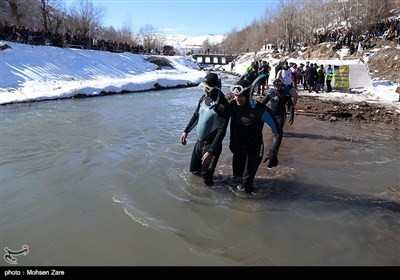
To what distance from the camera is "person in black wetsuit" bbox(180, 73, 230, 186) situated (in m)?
4.58

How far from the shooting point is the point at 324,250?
140 inches

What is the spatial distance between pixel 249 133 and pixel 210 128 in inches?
22.6

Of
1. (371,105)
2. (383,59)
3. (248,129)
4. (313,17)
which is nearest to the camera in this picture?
(248,129)

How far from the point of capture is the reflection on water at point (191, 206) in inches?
139

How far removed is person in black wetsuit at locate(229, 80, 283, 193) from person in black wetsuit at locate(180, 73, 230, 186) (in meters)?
0.16

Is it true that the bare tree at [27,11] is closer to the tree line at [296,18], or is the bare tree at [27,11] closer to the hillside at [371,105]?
the tree line at [296,18]

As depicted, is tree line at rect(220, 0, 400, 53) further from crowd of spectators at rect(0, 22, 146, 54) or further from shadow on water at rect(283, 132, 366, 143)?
shadow on water at rect(283, 132, 366, 143)

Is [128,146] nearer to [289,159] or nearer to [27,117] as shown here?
[289,159]

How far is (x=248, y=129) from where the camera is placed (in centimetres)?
458

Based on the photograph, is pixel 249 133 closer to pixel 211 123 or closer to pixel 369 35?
pixel 211 123

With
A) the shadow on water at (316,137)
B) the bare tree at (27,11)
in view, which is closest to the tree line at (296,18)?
the bare tree at (27,11)

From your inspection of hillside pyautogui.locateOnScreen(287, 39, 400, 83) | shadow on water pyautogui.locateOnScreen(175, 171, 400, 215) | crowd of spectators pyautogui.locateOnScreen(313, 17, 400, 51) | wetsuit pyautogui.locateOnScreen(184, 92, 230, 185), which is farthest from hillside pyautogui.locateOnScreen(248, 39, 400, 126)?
wetsuit pyautogui.locateOnScreen(184, 92, 230, 185)

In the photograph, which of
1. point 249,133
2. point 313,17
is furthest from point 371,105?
point 313,17

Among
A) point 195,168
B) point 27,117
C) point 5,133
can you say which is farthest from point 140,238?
point 27,117
